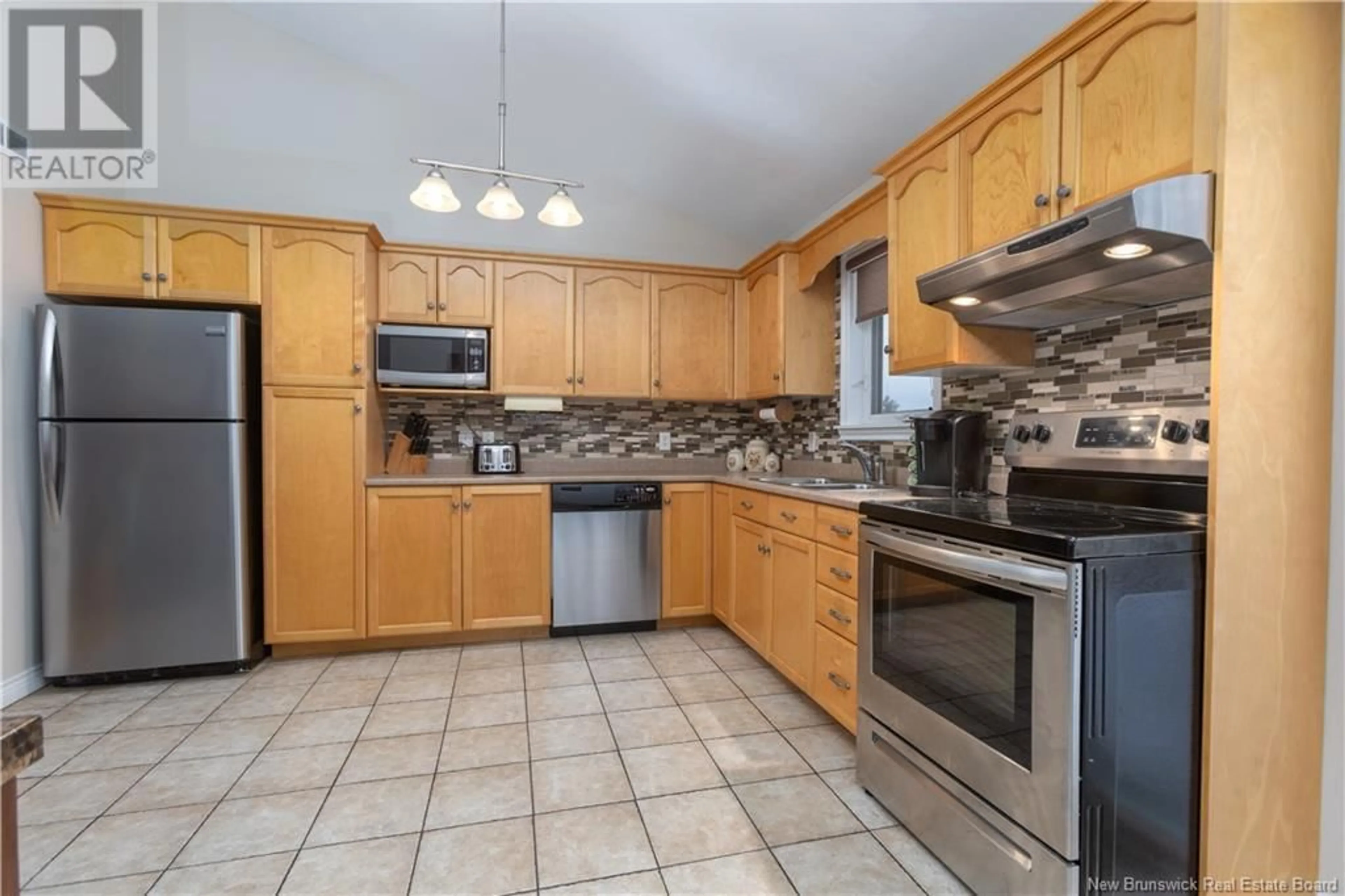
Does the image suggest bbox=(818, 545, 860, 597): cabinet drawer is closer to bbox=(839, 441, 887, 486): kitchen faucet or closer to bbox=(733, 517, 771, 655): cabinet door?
bbox=(733, 517, 771, 655): cabinet door

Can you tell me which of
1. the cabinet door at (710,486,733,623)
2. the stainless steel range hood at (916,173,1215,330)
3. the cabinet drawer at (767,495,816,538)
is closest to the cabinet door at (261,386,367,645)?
the cabinet door at (710,486,733,623)

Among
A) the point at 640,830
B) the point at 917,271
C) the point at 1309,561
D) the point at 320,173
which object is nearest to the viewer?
the point at 1309,561

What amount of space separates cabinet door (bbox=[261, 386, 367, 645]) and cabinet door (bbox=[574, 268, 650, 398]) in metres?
1.22

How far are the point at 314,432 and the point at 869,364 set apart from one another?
286 cm

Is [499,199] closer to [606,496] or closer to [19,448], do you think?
[606,496]

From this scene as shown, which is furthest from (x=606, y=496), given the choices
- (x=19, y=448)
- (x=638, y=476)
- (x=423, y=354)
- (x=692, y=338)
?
(x=19, y=448)

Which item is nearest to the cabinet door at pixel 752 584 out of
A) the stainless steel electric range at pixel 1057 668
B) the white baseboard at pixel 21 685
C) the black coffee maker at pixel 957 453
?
the black coffee maker at pixel 957 453

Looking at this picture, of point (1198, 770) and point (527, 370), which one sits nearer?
point (1198, 770)

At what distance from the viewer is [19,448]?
2529 millimetres

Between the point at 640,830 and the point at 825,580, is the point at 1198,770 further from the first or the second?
the point at 640,830

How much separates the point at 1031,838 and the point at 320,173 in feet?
13.5

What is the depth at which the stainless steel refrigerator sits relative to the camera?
8.39 feet

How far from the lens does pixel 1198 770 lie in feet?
4.08

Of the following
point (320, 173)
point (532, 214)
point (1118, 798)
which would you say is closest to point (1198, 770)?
point (1118, 798)
